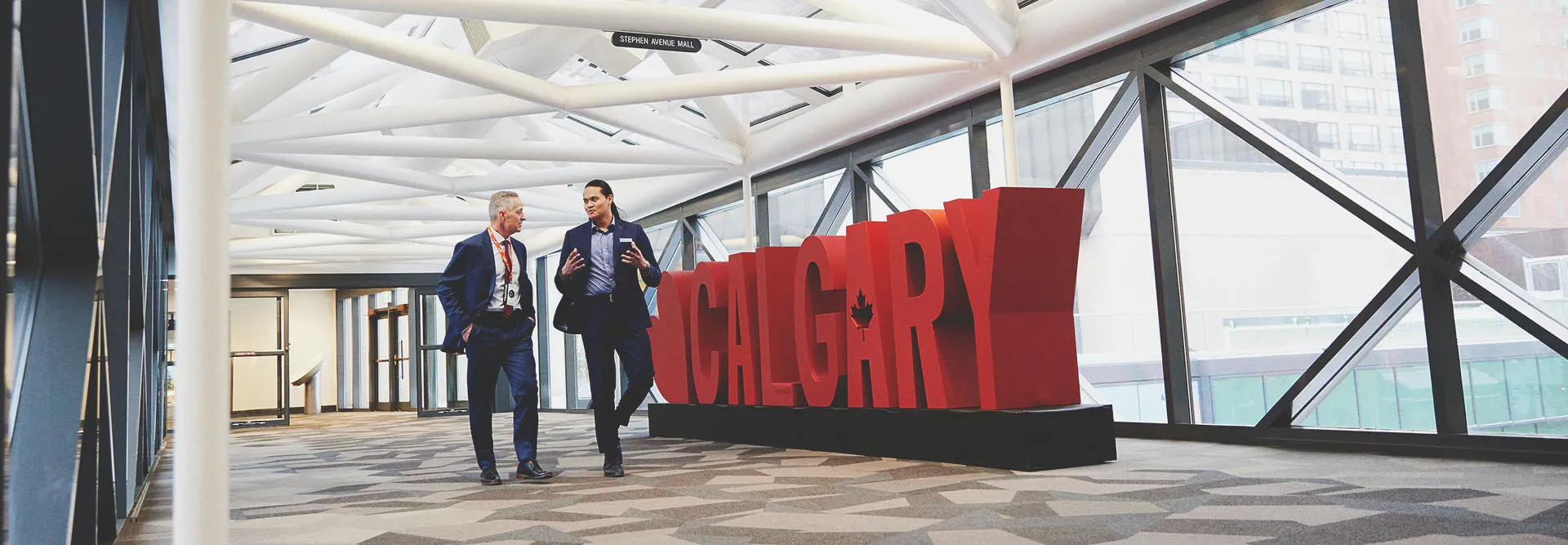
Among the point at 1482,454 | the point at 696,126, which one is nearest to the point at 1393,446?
the point at 1482,454

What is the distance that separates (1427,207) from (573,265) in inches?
166

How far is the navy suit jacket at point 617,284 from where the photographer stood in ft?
17.9

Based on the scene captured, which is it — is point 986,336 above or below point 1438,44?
below

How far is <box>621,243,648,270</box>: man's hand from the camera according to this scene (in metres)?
5.40

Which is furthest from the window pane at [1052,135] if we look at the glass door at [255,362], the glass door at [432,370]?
the glass door at [255,362]

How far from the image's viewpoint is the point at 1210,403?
21.6ft

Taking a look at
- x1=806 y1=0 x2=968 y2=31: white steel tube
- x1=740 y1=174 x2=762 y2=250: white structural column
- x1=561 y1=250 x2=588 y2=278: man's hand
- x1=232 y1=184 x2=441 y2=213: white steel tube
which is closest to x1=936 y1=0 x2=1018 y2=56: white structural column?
x1=806 y1=0 x2=968 y2=31: white steel tube

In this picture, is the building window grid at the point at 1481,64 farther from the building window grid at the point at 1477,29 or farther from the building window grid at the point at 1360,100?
the building window grid at the point at 1360,100

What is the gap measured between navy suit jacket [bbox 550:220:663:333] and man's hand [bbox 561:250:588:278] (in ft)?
0.08

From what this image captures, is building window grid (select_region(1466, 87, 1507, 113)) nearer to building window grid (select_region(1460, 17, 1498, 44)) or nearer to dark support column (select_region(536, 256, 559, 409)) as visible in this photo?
building window grid (select_region(1460, 17, 1498, 44))

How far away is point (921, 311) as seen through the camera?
5.58 metres

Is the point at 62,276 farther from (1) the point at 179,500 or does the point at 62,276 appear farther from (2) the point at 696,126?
(2) the point at 696,126

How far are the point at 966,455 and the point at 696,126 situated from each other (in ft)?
25.0

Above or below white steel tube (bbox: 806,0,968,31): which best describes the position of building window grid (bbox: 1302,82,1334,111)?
below
